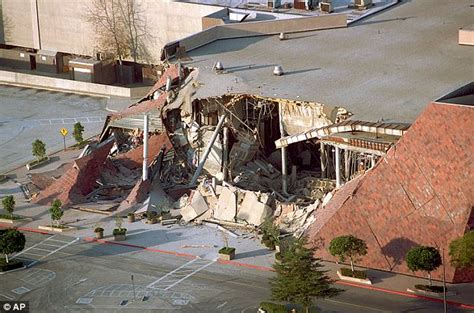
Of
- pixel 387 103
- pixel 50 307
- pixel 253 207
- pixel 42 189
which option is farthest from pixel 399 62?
pixel 50 307

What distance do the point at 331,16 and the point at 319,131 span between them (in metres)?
19.0

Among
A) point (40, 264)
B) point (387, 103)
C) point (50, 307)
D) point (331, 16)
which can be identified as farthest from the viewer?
point (331, 16)

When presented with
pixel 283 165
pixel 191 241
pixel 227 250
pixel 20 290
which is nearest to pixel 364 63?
pixel 283 165

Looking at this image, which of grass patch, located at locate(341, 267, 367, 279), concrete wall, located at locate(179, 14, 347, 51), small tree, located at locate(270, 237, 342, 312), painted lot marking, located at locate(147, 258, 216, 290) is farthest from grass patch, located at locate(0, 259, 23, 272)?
concrete wall, located at locate(179, 14, 347, 51)

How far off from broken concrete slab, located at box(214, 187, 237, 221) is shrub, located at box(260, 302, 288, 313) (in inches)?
445

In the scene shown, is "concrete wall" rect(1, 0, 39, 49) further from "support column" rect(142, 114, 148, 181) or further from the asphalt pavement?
the asphalt pavement

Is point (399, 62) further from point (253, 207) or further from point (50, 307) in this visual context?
point (50, 307)

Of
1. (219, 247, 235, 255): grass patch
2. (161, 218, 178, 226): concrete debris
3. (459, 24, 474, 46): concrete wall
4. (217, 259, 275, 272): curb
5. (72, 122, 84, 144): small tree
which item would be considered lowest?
(217, 259, 275, 272): curb

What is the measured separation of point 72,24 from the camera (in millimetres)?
101625

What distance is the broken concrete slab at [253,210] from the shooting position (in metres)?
66.4

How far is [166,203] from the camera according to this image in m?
69.8

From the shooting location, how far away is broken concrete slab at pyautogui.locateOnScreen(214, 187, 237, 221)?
67188 millimetres

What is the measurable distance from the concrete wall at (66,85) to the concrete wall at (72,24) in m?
4.76

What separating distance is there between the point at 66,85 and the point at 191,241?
3404cm
